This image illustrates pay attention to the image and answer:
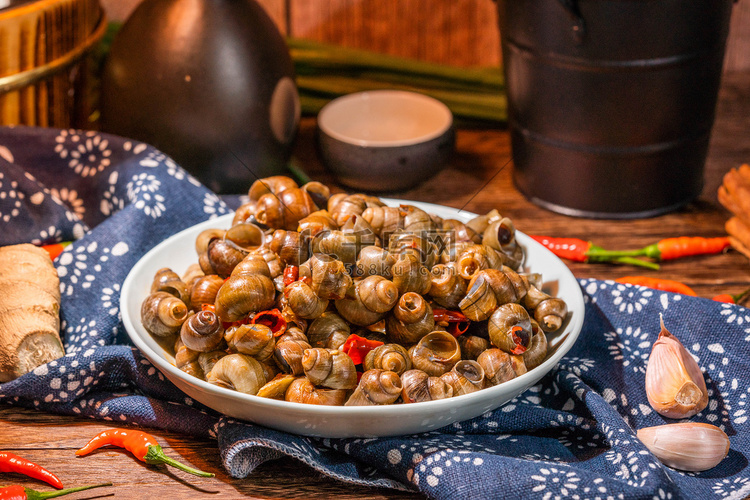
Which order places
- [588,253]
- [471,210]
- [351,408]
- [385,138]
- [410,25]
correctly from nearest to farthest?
[351,408]
[588,253]
[471,210]
[385,138]
[410,25]

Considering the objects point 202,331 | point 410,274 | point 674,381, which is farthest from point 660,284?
point 202,331

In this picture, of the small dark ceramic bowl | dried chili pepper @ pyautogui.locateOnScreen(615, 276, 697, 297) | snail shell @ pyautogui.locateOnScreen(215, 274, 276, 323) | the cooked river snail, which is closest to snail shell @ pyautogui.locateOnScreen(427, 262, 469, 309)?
the cooked river snail

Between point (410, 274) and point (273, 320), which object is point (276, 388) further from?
point (410, 274)

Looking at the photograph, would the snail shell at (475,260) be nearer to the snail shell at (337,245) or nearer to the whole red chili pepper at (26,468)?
the snail shell at (337,245)

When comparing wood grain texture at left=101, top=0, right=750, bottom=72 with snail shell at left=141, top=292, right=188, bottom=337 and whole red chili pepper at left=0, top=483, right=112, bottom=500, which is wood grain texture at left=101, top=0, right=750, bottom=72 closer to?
snail shell at left=141, top=292, right=188, bottom=337

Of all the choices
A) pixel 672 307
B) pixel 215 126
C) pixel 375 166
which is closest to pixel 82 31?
pixel 215 126

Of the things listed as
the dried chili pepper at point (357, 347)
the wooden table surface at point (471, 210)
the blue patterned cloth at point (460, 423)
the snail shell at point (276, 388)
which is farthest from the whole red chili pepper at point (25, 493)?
the dried chili pepper at point (357, 347)
